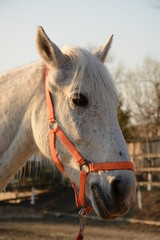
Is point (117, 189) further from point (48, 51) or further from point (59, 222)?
point (59, 222)

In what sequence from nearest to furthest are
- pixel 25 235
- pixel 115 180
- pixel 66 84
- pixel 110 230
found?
pixel 115 180 → pixel 66 84 → pixel 25 235 → pixel 110 230

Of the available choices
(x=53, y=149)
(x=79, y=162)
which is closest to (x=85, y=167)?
(x=79, y=162)

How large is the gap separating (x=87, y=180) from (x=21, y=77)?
3.58ft

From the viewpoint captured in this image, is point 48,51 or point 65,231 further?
point 65,231

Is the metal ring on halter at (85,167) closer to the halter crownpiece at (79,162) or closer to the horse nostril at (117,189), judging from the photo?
the halter crownpiece at (79,162)

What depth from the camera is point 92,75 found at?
2.56 metres

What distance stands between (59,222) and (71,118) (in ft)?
29.9

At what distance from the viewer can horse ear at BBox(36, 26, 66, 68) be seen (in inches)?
101

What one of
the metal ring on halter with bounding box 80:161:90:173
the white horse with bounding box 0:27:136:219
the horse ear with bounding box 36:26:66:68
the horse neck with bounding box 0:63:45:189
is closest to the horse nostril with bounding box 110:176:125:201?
the white horse with bounding box 0:27:136:219

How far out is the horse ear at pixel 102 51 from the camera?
298 centimetres

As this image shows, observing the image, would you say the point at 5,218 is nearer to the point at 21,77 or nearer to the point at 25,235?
the point at 25,235

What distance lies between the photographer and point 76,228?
9883 mm

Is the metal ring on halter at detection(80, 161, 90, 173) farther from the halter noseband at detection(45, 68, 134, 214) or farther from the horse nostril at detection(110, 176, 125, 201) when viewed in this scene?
the horse nostril at detection(110, 176, 125, 201)

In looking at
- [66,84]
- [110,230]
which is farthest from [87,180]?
[110,230]
